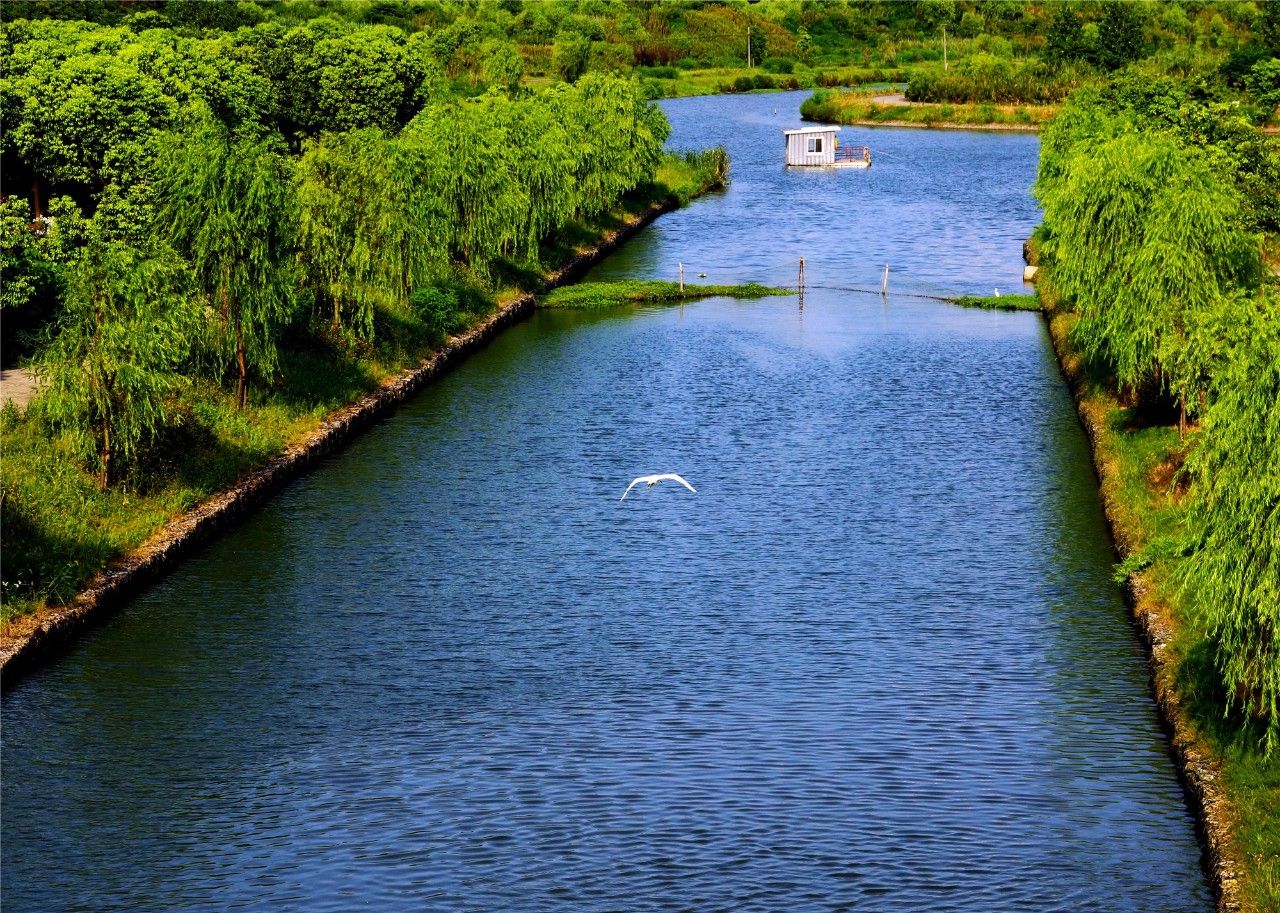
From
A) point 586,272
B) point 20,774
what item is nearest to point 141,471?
point 20,774

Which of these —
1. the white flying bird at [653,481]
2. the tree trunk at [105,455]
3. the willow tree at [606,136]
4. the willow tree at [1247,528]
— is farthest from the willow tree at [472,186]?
the willow tree at [1247,528]

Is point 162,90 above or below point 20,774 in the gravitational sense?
above

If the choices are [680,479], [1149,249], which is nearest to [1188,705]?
[680,479]

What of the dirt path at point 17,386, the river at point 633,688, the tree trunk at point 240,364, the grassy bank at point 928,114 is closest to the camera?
the river at point 633,688

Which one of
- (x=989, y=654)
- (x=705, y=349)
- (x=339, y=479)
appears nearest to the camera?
(x=989, y=654)

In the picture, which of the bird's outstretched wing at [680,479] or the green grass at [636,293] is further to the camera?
the green grass at [636,293]

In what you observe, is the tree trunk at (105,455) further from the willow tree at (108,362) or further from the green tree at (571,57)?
the green tree at (571,57)

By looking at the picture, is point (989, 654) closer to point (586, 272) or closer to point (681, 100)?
point (586, 272)
